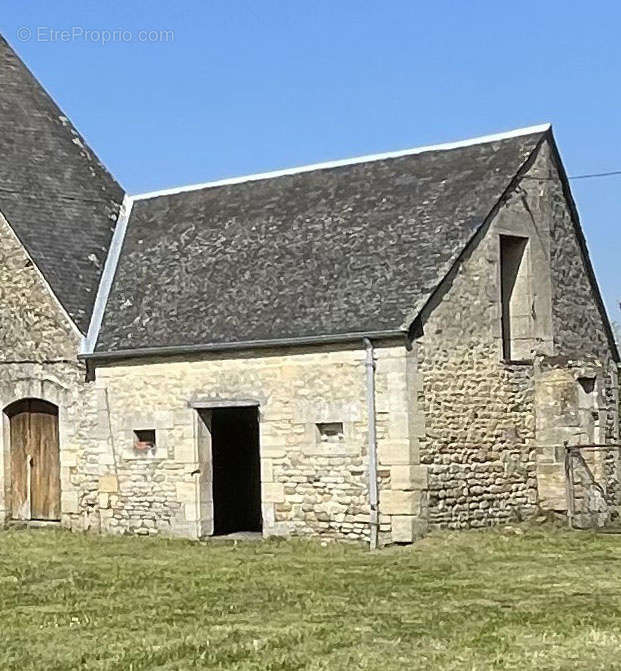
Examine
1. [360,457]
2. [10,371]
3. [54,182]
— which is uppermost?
[54,182]

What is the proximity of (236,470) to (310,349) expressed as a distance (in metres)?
4.06

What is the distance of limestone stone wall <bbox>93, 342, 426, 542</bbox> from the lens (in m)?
16.0

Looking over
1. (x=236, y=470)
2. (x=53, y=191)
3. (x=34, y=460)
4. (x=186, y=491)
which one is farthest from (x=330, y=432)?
(x=53, y=191)

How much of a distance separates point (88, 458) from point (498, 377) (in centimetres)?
569

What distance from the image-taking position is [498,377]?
17438mm

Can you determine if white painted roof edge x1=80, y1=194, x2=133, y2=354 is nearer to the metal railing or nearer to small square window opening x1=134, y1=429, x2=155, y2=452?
small square window opening x1=134, y1=429, x2=155, y2=452

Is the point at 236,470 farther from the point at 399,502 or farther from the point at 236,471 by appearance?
the point at 399,502

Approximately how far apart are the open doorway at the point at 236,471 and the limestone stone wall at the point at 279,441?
1.55 metres

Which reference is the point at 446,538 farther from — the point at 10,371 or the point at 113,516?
the point at 10,371

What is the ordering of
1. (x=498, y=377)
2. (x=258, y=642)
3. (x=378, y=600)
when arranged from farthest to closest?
(x=498, y=377) < (x=378, y=600) < (x=258, y=642)

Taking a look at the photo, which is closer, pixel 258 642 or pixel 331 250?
pixel 258 642

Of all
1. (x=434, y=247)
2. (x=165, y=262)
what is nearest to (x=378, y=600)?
(x=434, y=247)

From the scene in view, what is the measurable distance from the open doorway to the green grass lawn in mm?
2669

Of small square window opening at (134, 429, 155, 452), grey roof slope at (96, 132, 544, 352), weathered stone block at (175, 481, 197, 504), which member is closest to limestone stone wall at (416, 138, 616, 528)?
grey roof slope at (96, 132, 544, 352)
